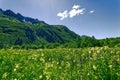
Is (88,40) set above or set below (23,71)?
above

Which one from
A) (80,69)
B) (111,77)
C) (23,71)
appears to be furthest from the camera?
(23,71)

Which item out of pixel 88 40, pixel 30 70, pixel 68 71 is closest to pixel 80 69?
pixel 68 71

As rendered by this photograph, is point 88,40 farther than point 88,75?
Yes

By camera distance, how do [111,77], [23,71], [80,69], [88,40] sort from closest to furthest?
[111,77] < [80,69] < [23,71] < [88,40]

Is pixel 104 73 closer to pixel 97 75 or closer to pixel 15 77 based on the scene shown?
pixel 97 75

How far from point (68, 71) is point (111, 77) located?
6.13ft

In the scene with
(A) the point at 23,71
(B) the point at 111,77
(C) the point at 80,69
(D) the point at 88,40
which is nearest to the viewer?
(B) the point at 111,77

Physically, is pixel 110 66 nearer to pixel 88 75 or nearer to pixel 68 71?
pixel 88 75

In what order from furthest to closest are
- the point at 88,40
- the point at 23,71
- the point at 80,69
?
the point at 88,40
the point at 23,71
the point at 80,69

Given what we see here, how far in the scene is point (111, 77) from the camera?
8.91m

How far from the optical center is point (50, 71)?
10.4 metres

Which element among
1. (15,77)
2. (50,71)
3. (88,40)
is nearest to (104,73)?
(50,71)

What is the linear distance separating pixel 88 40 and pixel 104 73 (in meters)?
135

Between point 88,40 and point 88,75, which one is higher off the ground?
point 88,40
